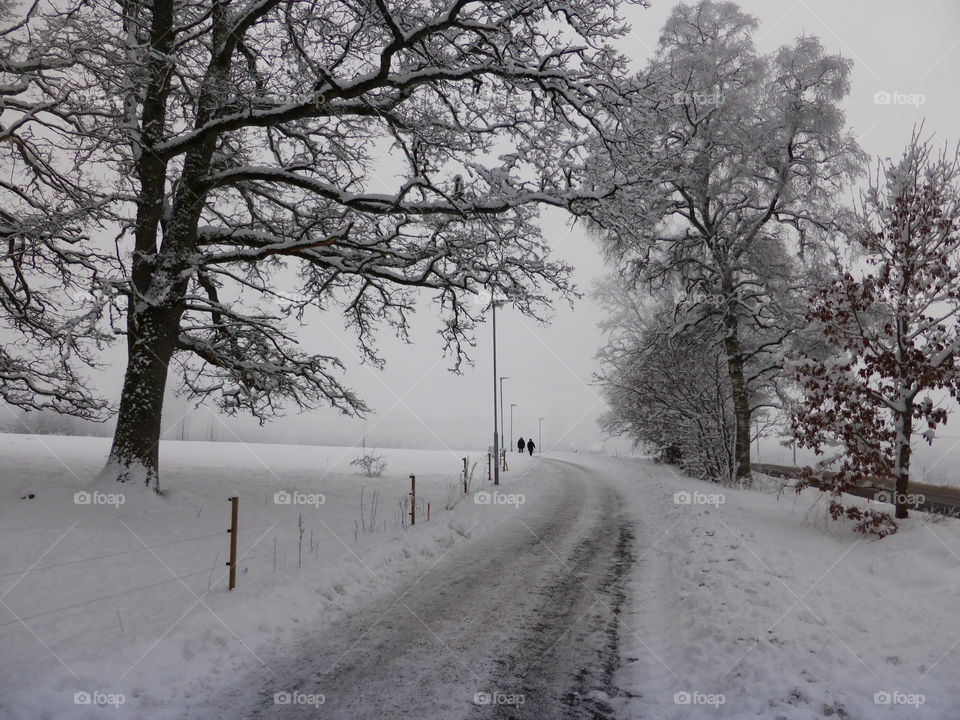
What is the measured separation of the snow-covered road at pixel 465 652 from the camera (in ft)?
12.7

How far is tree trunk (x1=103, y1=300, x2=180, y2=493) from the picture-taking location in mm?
9141

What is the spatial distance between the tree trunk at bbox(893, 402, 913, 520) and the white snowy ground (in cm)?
44

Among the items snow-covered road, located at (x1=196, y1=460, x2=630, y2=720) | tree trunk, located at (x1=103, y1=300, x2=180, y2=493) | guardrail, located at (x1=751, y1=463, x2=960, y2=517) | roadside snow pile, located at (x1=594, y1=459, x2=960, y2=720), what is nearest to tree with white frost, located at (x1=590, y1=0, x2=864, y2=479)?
guardrail, located at (x1=751, y1=463, x2=960, y2=517)

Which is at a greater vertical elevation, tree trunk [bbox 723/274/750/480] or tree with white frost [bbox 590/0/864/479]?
tree with white frost [bbox 590/0/864/479]

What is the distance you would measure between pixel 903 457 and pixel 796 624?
4709 mm

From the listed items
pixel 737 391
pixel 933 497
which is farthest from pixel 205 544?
pixel 933 497

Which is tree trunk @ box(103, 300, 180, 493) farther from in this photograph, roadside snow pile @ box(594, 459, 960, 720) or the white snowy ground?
roadside snow pile @ box(594, 459, 960, 720)

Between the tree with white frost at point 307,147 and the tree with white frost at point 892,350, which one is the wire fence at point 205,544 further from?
the tree with white frost at point 892,350

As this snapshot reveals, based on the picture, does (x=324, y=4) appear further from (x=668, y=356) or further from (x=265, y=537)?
(x=668, y=356)

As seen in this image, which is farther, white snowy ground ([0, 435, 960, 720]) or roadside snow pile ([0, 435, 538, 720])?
roadside snow pile ([0, 435, 538, 720])

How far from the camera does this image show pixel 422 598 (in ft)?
20.6

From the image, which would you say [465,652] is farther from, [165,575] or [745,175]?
[745,175]

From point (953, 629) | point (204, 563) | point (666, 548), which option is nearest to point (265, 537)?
point (204, 563)

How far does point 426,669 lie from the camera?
4.40 m
